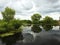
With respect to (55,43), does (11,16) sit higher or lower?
higher

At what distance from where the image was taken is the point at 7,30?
152 ft

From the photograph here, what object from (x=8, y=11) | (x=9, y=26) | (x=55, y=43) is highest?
(x=8, y=11)

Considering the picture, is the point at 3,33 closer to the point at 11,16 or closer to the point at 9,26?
the point at 9,26

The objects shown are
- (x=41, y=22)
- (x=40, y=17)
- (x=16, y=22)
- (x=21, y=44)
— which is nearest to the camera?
(x=21, y=44)

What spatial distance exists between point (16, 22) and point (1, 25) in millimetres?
7864

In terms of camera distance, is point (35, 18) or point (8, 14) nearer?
point (8, 14)

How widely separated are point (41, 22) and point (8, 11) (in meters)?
52.7

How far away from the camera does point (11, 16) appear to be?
58406 millimetres

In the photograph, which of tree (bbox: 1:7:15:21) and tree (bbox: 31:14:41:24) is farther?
tree (bbox: 31:14:41:24)

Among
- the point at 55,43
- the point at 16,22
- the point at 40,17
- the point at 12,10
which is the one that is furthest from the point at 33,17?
the point at 55,43

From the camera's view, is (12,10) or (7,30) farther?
(12,10)

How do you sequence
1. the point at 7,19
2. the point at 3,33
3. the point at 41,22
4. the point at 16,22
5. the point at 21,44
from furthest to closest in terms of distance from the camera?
1. the point at 41,22
2. the point at 7,19
3. the point at 16,22
4. the point at 3,33
5. the point at 21,44

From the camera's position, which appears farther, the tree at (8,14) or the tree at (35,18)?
the tree at (35,18)

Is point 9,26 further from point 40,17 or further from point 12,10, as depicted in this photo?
point 40,17
